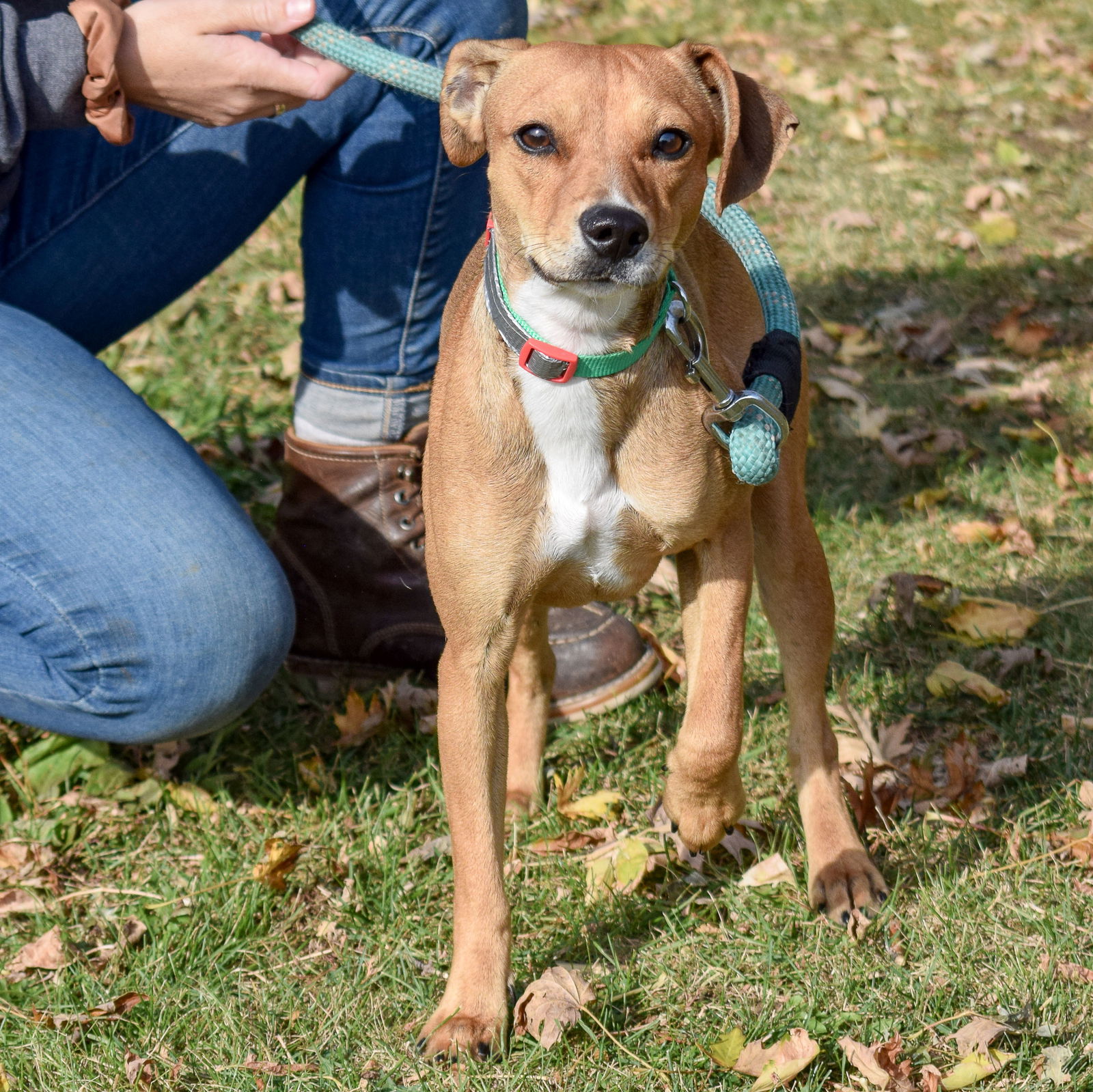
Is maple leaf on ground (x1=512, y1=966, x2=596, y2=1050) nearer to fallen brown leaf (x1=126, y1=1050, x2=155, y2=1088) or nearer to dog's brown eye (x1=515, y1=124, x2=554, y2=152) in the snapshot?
fallen brown leaf (x1=126, y1=1050, x2=155, y2=1088)

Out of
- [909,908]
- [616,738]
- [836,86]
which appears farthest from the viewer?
[836,86]

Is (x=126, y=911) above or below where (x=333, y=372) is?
below

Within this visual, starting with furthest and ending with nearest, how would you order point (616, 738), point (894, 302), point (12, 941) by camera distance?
point (894, 302) → point (616, 738) → point (12, 941)

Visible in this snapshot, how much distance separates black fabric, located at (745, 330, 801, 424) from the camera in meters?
2.62

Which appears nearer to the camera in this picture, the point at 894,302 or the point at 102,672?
the point at 102,672

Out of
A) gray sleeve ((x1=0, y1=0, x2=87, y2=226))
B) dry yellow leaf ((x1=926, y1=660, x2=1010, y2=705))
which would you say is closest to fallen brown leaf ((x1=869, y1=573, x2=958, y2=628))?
dry yellow leaf ((x1=926, y1=660, x2=1010, y2=705))

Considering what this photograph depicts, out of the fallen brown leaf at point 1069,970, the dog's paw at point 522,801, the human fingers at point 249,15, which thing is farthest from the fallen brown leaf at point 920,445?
the human fingers at point 249,15

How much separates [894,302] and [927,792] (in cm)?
296

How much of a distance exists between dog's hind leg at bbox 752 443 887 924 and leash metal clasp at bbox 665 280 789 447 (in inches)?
14.2

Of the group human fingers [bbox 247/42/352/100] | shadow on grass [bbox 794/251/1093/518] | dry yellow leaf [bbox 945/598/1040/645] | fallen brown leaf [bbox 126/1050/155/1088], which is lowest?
shadow on grass [bbox 794/251/1093/518]

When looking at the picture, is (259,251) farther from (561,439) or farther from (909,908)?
(909,908)

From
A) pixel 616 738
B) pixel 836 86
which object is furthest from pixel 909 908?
pixel 836 86

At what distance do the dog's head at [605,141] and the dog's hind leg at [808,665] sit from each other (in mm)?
657

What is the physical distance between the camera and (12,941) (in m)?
3.03
